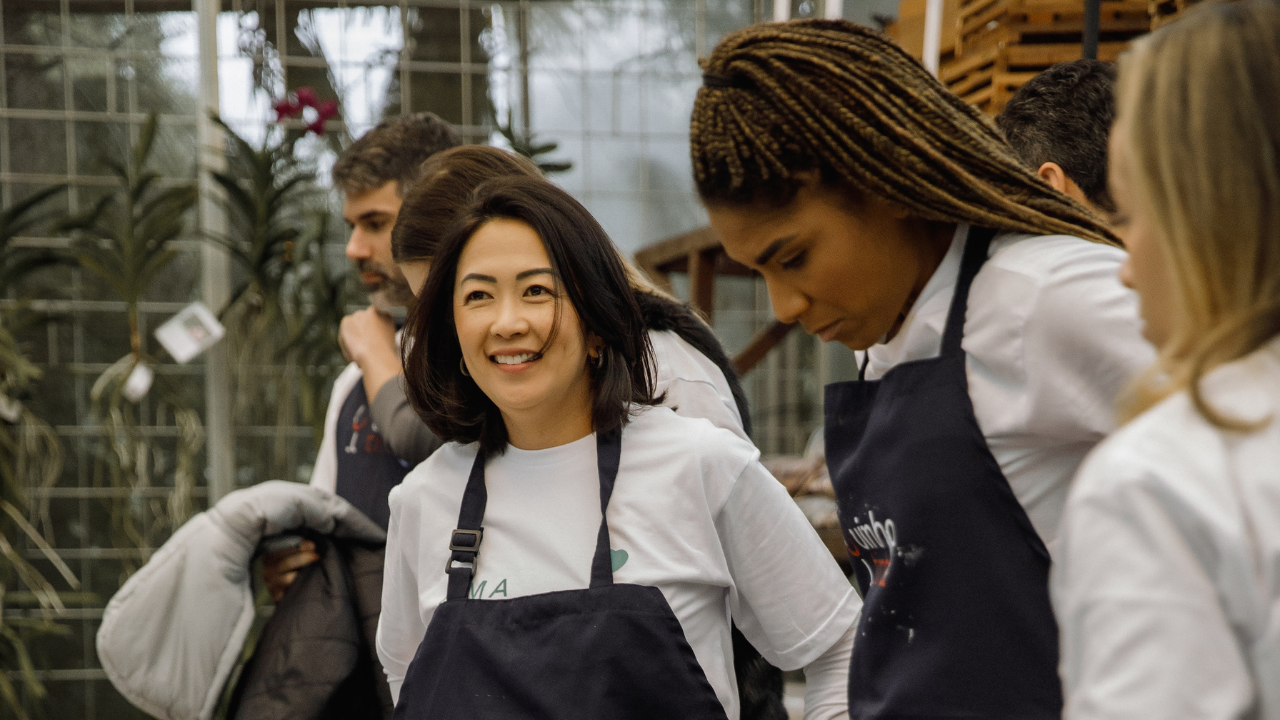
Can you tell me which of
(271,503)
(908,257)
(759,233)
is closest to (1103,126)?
(908,257)

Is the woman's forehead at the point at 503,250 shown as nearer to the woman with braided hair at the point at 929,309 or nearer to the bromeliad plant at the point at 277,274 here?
the woman with braided hair at the point at 929,309

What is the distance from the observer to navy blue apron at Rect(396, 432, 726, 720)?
3.99 ft

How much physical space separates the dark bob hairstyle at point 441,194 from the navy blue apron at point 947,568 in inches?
30.7

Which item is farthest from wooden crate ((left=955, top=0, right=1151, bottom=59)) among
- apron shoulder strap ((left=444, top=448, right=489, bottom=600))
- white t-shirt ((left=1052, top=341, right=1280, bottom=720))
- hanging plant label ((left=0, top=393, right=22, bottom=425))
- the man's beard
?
hanging plant label ((left=0, top=393, right=22, bottom=425))

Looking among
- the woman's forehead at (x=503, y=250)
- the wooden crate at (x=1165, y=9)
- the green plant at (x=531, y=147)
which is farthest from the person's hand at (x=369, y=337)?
the green plant at (x=531, y=147)

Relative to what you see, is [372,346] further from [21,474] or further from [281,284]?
[21,474]

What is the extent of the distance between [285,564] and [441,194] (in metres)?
0.65

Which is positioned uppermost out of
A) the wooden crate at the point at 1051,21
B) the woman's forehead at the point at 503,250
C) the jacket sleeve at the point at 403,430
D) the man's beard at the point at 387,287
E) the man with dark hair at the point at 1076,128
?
the wooden crate at the point at 1051,21

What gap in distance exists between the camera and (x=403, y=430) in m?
1.75

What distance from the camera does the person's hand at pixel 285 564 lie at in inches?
68.7

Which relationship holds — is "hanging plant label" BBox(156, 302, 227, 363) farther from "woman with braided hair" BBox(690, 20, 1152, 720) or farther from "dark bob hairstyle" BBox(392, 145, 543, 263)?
"woman with braided hair" BBox(690, 20, 1152, 720)

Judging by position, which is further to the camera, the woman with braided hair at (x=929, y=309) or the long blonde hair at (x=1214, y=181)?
the woman with braided hair at (x=929, y=309)

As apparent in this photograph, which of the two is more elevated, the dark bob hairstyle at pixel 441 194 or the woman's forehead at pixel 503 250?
the dark bob hairstyle at pixel 441 194

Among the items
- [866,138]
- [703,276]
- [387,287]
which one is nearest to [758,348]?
[703,276]
